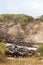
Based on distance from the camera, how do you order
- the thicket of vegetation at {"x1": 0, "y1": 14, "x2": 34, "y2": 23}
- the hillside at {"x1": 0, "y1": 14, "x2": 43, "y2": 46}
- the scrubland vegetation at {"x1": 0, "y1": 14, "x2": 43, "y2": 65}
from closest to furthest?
the scrubland vegetation at {"x1": 0, "y1": 14, "x2": 43, "y2": 65} < the hillside at {"x1": 0, "y1": 14, "x2": 43, "y2": 46} < the thicket of vegetation at {"x1": 0, "y1": 14, "x2": 34, "y2": 23}

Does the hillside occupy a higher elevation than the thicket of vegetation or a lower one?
lower

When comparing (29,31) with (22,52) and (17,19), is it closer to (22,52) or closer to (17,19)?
(17,19)

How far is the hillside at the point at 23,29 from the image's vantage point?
1089 inches

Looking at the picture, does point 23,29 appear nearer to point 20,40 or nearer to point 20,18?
point 20,18

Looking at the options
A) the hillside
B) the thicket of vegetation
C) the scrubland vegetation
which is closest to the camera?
the scrubland vegetation

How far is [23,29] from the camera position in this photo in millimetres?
43500

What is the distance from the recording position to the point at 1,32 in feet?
88.1

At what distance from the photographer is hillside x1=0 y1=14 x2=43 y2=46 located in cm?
2767

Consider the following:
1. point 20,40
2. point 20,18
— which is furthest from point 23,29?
point 20,40

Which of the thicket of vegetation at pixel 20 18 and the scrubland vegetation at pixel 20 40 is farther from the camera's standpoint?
the thicket of vegetation at pixel 20 18

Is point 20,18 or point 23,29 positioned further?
point 20,18

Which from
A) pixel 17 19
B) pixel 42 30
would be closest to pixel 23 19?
pixel 17 19

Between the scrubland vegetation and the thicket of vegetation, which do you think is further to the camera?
the thicket of vegetation

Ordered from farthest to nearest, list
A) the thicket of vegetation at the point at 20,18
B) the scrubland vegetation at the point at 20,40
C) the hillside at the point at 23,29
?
the thicket of vegetation at the point at 20,18 → the hillside at the point at 23,29 → the scrubland vegetation at the point at 20,40
